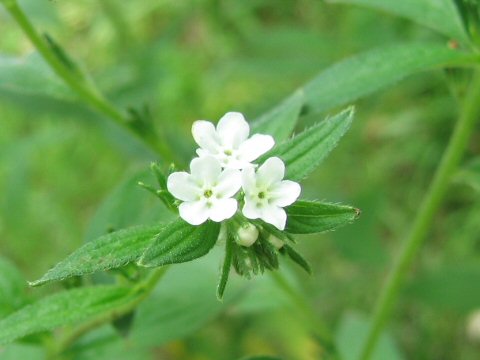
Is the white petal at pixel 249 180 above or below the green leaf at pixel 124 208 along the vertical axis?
below

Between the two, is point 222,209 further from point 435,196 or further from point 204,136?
point 435,196

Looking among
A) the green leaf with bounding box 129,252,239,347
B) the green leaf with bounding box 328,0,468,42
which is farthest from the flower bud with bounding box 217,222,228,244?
the green leaf with bounding box 328,0,468,42

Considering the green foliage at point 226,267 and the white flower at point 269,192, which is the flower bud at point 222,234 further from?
the white flower at point 269,192

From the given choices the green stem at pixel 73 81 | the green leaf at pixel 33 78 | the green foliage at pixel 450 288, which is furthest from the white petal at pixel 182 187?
the green foliage at pixel 450 288

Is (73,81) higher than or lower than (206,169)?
higher

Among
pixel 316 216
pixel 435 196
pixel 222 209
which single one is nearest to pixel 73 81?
pixel 222 209

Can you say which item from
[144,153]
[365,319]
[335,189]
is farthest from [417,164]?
[144,153]

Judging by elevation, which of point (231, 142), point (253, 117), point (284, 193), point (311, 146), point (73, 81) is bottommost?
point (284, 193)
